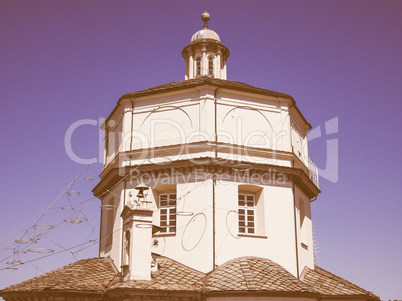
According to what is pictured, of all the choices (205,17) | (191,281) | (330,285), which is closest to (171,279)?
(191,281)

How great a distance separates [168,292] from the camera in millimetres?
18656

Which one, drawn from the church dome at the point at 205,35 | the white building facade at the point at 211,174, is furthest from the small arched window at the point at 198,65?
the white building facade at the point at 211,174

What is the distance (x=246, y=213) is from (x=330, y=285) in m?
5.18

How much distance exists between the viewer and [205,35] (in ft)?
95.7

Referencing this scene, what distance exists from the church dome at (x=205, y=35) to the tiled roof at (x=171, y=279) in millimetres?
14430

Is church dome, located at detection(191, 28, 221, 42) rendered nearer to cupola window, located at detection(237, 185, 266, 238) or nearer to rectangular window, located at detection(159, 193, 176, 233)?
cupola window, located at detection(237, 185, 266, 238)

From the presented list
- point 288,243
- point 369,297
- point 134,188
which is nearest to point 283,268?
point 288,243

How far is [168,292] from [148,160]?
22.0ft

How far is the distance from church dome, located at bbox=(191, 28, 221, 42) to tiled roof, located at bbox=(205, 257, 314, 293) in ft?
47.3

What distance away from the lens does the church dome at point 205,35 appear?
2917cm

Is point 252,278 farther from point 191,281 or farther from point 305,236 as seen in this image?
point 305,236

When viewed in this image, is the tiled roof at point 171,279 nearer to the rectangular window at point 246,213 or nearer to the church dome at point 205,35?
the rectangular window at point 246,213

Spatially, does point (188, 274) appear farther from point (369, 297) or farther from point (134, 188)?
point (369, 297)

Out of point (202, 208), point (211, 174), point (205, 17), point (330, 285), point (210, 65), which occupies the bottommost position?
point (330, 285)
